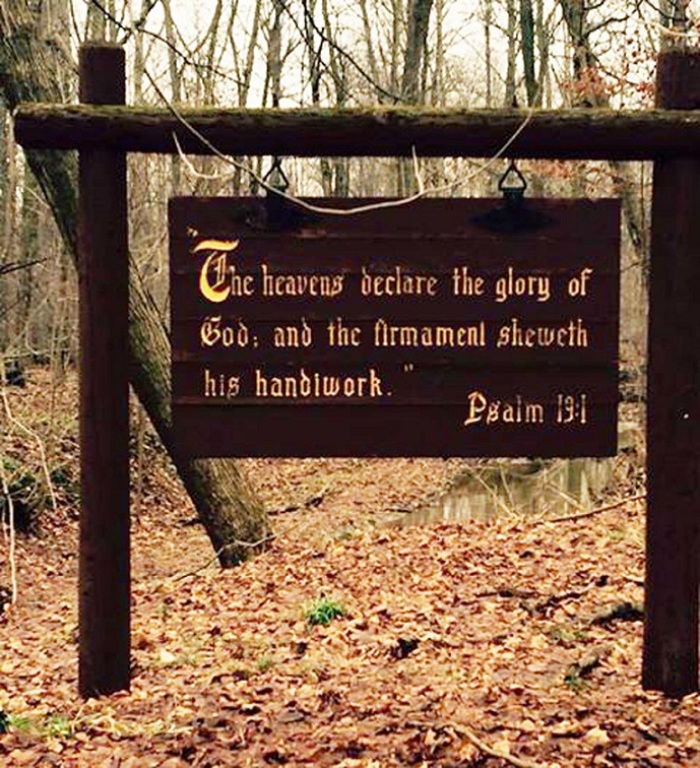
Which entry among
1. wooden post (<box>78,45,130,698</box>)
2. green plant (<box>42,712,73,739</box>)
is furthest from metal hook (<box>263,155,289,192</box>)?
green plant (<box>42,712,73,739</box>)

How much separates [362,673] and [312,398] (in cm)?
192

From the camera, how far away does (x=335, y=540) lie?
36.0 ft

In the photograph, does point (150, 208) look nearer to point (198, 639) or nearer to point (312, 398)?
point (198, 639)

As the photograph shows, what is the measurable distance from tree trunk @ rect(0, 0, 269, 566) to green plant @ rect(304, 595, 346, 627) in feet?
8.70

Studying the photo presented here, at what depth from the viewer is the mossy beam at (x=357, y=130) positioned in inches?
181

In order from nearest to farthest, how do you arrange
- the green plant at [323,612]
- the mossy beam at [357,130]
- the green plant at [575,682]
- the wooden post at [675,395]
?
the mossy beam at [357,130] < the wooden post at [675,395] < the green plant at [575,682] < the green plant at [323,612]

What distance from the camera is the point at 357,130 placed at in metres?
4.62

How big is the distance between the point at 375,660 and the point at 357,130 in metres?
3.30

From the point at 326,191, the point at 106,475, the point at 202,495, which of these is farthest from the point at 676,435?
the point at 326,191

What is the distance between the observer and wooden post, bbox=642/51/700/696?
4.71 meters

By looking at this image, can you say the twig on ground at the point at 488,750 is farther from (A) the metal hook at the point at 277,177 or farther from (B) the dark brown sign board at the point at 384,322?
(A) the metal hook at the point at 277,177

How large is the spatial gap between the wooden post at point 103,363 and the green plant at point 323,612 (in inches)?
103

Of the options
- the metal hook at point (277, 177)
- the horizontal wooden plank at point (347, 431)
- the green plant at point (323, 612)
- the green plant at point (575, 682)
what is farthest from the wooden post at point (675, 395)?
the green plant at point (323, 612)

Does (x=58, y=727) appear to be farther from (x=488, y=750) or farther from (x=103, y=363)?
(x=488, y=750)
